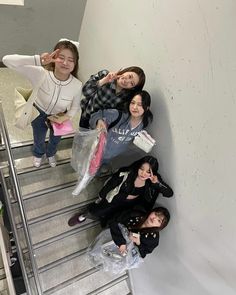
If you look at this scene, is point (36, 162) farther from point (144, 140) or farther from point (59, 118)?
point (144, 140)

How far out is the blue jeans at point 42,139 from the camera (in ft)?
6.99

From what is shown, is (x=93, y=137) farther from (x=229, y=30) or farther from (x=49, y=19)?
(x=49, y=19)

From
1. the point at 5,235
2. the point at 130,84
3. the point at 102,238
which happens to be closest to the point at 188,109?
the point at 130,84

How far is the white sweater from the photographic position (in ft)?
5.84

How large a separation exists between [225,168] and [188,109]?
1.27 feet

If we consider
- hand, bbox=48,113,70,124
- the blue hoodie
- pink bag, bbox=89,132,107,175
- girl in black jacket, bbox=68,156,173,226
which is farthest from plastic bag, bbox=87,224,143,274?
hand, bbox=48,113,70,124

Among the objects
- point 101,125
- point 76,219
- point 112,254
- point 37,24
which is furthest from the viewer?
point 37,24

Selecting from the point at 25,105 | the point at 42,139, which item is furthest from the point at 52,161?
the point at 25,105

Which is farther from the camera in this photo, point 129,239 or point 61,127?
point 129,239

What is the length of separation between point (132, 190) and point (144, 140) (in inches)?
15.0

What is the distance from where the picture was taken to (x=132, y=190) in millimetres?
2135

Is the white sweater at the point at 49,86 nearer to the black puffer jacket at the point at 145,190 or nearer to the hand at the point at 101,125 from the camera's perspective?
the hand at the point at 101,125

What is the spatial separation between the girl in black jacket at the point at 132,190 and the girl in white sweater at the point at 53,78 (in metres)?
0.55

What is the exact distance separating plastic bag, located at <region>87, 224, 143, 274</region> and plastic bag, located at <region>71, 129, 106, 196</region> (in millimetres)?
426
